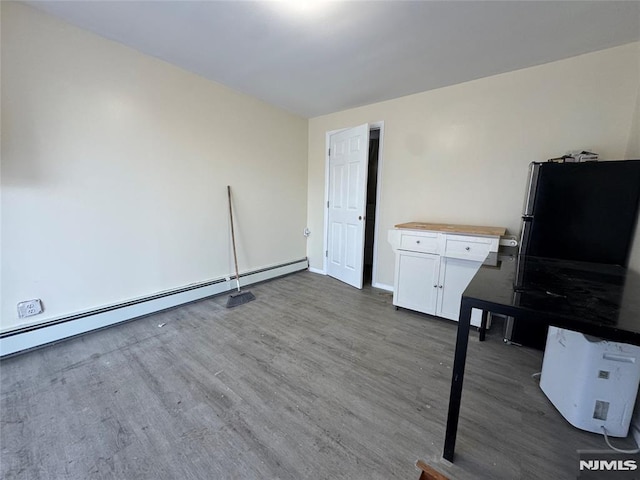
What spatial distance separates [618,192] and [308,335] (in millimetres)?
2474

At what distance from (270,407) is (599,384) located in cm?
175

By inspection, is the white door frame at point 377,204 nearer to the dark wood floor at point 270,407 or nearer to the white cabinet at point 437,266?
the white cabinet at point 437,266

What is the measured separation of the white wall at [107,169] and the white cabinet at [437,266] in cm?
201

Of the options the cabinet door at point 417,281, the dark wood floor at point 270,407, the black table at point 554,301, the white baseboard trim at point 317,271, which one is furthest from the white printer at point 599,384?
the white baseboard trim at point 317,271

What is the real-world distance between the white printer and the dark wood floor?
0.10m

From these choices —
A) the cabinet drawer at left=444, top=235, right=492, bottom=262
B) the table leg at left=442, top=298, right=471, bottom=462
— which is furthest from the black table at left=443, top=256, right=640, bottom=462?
the cabinet drawer at left=444, top=235, right=492, bottom=262

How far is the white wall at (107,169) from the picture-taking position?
71.2 inches

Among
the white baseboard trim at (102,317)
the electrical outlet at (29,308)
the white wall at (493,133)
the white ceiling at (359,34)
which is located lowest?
the white baseboard trim at (102,317)

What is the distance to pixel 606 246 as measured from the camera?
177 cm

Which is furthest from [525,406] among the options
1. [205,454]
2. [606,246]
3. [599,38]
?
[599,38]

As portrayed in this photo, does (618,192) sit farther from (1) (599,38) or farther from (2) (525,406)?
(2) (525,406)

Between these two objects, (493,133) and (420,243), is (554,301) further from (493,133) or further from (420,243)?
(493,133)

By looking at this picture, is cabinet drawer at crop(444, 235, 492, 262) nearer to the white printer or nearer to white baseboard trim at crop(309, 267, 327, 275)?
the white printer

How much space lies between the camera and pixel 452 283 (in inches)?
95.7
